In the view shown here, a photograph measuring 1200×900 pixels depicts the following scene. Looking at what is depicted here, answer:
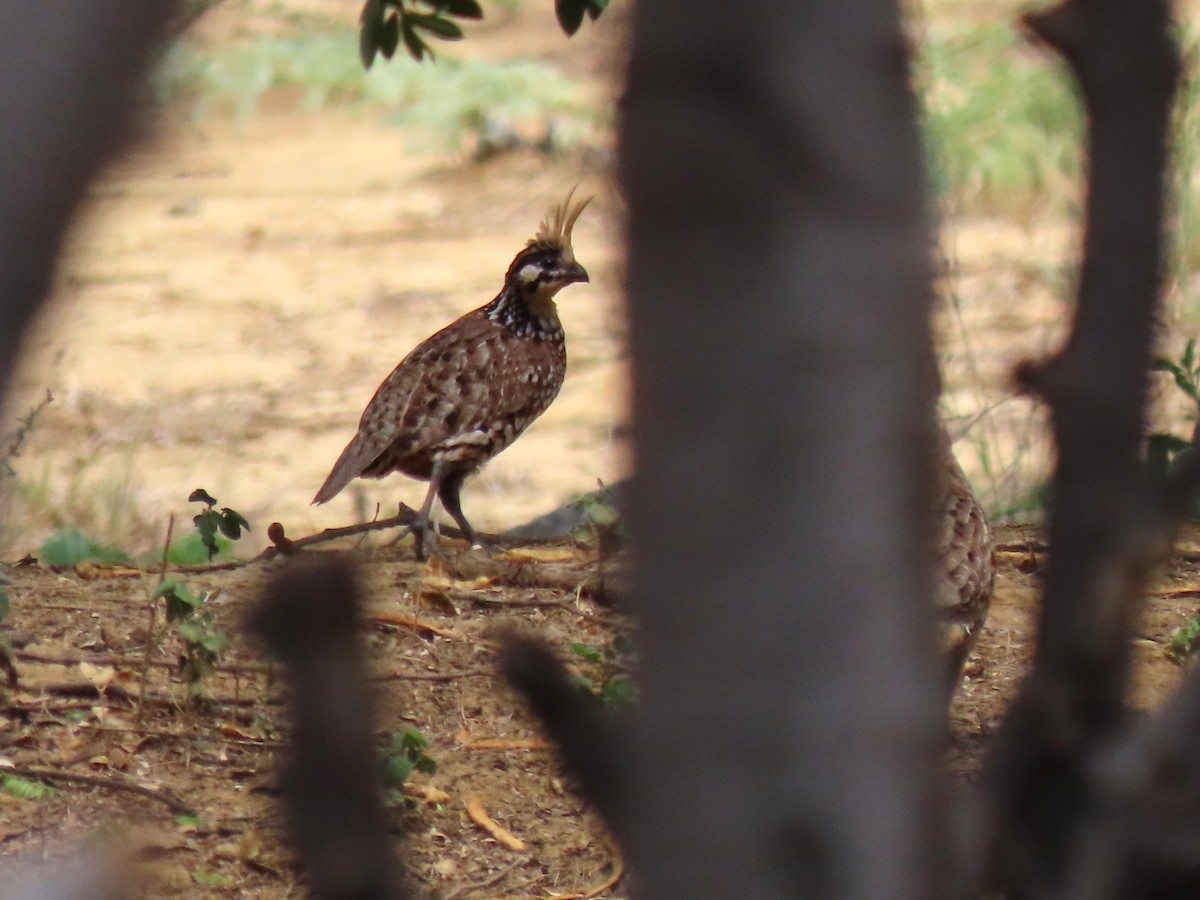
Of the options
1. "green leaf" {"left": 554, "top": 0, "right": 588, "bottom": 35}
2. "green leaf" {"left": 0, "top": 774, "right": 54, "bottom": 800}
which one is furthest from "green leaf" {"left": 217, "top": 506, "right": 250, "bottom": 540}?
"green leaf" {"left": 554, "top": 0, "right": 588, "bottom": 35}

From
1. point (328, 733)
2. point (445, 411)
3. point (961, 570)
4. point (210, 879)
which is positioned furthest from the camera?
point (445, 411)

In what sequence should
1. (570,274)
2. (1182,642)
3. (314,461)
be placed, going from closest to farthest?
(1182,642)
(570,274)
(314,461)

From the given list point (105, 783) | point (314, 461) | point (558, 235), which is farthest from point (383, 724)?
point (314, 461)

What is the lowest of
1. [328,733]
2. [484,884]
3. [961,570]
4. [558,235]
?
[484,884]

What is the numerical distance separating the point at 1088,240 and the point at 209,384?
8.38 metres

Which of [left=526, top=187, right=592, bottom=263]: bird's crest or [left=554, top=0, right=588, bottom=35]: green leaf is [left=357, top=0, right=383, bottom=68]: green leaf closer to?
[left=554, top=0, right=588, bottom=35]: green leaf

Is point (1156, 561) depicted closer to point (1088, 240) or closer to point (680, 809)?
point (1088, 240)

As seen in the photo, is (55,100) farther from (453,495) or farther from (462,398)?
(453,495)

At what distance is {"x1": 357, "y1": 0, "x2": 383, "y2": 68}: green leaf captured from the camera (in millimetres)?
3869

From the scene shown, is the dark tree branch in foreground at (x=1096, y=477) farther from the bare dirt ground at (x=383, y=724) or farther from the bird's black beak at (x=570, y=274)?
the bird's black beak at (x=570, y=274)

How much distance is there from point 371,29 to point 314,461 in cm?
456

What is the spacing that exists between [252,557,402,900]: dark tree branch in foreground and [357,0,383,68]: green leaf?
282cm

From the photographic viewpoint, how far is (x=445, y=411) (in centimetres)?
608

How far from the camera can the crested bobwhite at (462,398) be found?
609 centimetres
